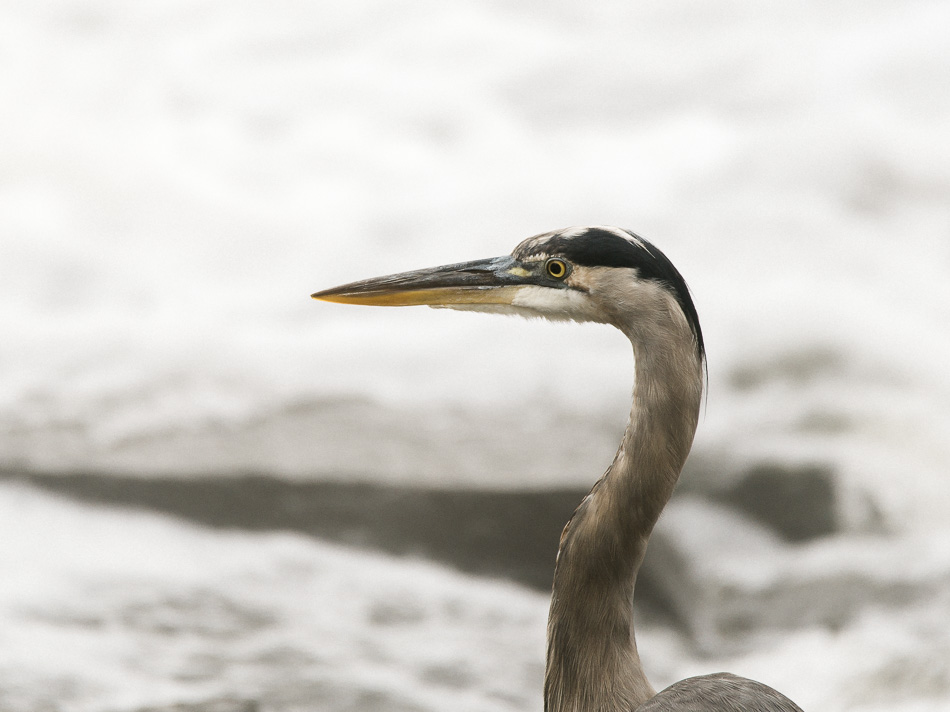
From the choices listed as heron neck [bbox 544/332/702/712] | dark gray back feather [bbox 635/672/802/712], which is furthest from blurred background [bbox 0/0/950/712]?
dark gray back feather [bbox 635/672/802/712]

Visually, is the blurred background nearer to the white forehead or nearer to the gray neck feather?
the gray neck feather

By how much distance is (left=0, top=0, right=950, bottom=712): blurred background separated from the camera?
3.37 metres

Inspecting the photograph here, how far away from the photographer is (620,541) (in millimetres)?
2008

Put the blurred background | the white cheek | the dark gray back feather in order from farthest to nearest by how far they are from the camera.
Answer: the blurred background, the white cheek, the dark gray back feather

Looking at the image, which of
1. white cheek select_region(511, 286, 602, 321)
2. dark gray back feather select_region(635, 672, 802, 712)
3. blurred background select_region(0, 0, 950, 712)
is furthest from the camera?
blurred background select_region(0, 0, 950, 712)

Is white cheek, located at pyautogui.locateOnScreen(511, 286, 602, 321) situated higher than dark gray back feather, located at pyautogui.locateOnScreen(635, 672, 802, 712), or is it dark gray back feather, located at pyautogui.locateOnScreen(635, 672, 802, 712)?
white cheek, located at pyautogui.locateOnScreen(511, 286, 602, 321)

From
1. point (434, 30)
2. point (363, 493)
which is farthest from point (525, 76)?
point (363, 493)

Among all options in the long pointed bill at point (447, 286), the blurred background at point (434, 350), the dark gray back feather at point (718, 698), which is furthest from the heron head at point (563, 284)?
the blurred background at point (434, 350)

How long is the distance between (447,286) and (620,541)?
59 centimetres

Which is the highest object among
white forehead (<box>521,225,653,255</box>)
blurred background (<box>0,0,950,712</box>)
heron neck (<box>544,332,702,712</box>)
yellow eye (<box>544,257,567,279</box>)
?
blurred background (<box>0,0,950,712</box>)

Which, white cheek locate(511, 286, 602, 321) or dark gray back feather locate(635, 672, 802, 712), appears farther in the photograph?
white cheek locate(511, 286, 602, 321)

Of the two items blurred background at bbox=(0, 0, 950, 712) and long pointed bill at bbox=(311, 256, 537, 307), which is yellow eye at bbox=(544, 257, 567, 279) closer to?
long pointed bill at bbox=(311, 256, 537, 307)

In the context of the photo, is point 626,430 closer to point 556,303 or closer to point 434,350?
point 556,303

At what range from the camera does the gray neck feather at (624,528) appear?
192cm
